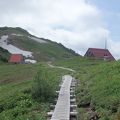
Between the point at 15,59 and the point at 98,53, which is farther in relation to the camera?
the point at 15,59

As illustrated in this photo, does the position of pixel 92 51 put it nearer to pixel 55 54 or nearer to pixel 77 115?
pixel 55 54

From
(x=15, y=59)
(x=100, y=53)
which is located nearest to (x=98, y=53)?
(x=100, y=53)

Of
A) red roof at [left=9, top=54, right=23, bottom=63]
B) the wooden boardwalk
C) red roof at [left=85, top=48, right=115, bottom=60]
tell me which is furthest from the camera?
red roof at [left=9, top=54, right=23, bottom=63]

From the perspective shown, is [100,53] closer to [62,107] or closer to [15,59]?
[15,59]

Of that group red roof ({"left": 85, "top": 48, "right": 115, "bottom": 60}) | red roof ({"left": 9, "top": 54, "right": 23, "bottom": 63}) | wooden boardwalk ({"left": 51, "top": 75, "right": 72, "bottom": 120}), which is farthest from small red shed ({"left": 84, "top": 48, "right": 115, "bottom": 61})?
wooden boardwalk ({"left": 51, "top": 75, "right": 72, "bottom": 120})

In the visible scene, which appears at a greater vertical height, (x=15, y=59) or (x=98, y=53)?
(x=98, y=53)

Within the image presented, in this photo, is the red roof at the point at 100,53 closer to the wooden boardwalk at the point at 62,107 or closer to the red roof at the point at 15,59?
the red roof at the point at 15,59

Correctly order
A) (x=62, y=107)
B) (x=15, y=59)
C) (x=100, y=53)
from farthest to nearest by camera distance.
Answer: (x=15, y=59) < (x=100, y=53) < (x=62, y=107)

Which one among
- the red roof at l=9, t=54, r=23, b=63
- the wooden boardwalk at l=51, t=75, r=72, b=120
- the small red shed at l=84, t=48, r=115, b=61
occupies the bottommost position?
the wooden boardwalk at l=51, t=75, r=72, b=120

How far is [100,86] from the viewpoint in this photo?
22.8 m

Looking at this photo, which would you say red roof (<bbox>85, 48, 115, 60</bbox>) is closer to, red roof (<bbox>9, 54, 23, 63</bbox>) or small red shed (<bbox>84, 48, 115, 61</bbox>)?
small red shed (<bbox>84, 48, 115, 61</bbox>)

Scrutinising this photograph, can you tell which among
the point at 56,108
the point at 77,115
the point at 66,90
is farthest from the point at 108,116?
the point at 66,90

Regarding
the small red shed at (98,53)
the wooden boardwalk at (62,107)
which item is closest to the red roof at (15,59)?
the small red shed at (98,53)

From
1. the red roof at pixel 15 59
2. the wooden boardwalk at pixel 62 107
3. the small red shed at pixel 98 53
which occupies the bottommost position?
the wooden boardwalk at pixel 62 107
